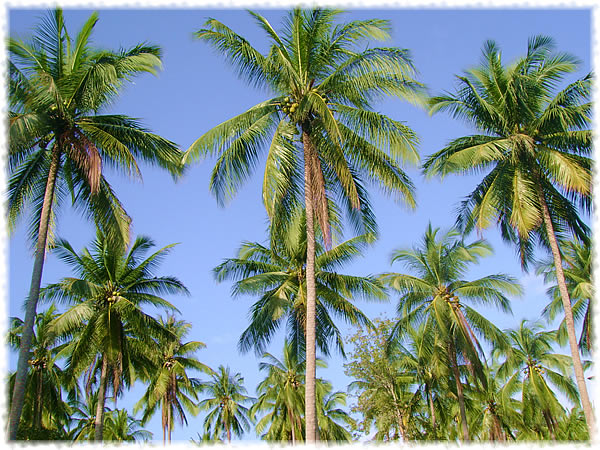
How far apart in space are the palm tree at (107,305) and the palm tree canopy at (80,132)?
18.1 ft

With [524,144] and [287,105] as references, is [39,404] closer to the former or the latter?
[287,105]

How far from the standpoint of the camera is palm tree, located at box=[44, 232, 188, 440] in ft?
67.5

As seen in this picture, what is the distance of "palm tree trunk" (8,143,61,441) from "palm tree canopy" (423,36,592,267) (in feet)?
37.2

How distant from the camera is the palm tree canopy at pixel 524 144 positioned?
17.1 metres

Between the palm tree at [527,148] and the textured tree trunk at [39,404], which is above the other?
the palm tree at [527,148]

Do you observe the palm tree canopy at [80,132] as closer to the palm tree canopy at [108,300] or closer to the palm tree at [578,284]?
the palm tree canopy at [108,300]

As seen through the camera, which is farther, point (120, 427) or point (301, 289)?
point (120, 427)

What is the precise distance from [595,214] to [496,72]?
229 inches

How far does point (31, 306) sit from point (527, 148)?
46.8 feet

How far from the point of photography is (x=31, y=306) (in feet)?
41.2

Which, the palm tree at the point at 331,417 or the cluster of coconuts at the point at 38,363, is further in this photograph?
the palm tree at the point at 331,417

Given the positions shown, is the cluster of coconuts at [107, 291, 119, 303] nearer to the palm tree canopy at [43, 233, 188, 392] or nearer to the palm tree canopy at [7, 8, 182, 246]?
the palm tree canopy at [43, 233, 188, 392]

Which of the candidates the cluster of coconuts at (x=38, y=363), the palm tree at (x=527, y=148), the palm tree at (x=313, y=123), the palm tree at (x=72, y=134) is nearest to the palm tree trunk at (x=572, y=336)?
the palm tree at (x=527, y=148)

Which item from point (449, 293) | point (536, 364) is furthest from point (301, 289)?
point (536, 364)
